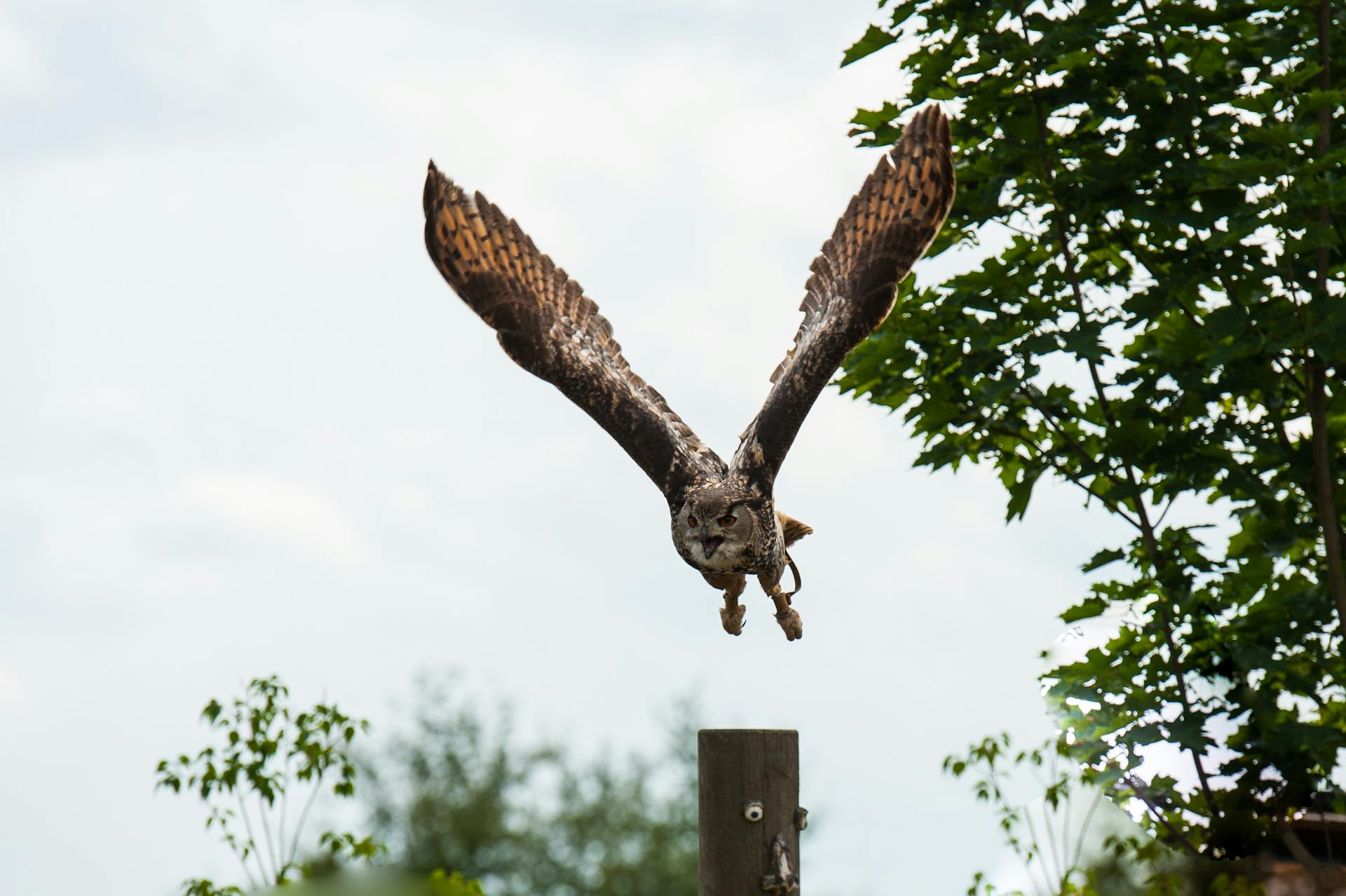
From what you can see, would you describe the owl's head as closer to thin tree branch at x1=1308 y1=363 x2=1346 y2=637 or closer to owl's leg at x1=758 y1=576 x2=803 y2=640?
owl's leg at x1=758 y1=576 x2=803 y2=640

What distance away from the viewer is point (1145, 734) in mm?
5117

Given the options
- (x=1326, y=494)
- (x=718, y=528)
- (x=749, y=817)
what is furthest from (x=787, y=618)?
(x=1326, y=494)

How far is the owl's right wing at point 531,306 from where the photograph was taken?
491 centimetres

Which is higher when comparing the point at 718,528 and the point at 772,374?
the point at 772,374

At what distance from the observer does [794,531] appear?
193 inches

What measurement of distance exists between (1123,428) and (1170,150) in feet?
3.93

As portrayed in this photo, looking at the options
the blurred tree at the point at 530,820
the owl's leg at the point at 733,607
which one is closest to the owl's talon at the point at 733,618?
the owl's leg at the point at 733,607

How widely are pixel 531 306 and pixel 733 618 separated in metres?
1.48

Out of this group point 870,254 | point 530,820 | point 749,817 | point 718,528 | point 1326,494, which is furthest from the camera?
point 530,820

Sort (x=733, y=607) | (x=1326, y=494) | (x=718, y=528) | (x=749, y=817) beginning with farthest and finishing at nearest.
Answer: (x=1326, y=494)
(x=733, y=607)
(x=718, y=528)
(x=749, y=817)

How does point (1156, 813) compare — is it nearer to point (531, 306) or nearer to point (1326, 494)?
point (1326, 494)

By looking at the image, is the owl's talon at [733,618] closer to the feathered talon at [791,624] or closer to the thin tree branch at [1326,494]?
the feathered talon at [791,624]

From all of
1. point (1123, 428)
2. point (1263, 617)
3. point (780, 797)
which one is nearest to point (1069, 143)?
point (1123, 428)

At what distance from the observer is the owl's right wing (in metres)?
4.91
